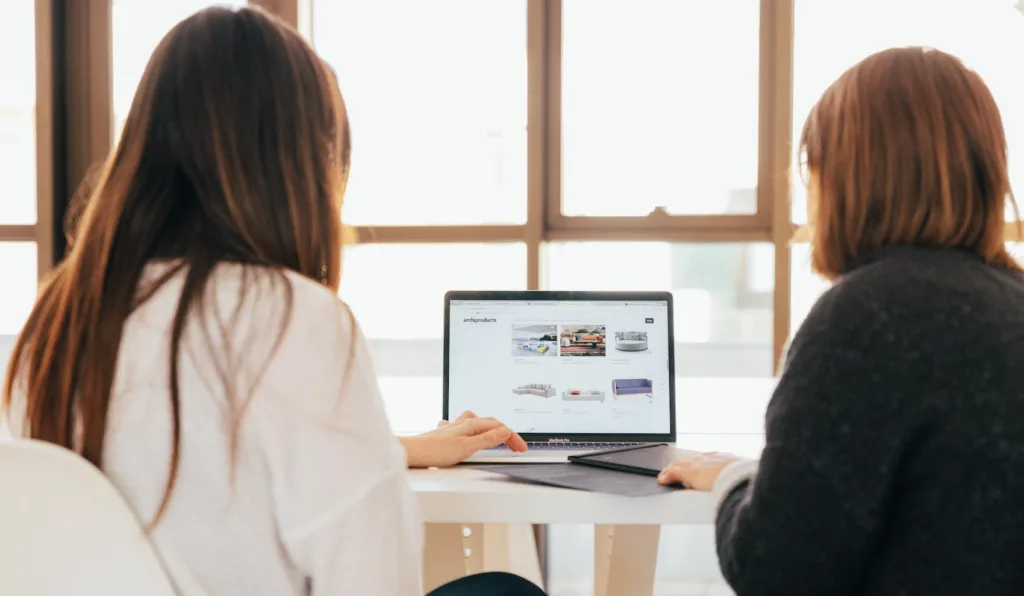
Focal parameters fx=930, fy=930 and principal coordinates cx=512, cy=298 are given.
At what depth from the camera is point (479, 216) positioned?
2.58 m

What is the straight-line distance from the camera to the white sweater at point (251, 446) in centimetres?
79

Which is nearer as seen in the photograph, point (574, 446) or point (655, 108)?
point (574, 446)

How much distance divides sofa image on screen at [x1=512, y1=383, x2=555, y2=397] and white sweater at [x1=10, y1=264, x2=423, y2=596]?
92 centimetres

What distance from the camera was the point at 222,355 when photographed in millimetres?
792

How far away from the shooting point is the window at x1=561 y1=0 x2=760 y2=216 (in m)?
2.54

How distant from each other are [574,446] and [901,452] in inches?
33.7

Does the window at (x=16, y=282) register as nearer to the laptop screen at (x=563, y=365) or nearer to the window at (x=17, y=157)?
the window at (x=17, y=157)

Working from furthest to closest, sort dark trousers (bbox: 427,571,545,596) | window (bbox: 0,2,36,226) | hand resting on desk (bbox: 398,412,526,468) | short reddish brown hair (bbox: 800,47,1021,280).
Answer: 1. window (bbox: 0,2,36,226)
2. hand resting on desk (bbox: 398,412,526,468)
3. dark trousers (bbox: 427,571,545,596)
4. short reddish brown hair (bbox: 800,47,1021,280)

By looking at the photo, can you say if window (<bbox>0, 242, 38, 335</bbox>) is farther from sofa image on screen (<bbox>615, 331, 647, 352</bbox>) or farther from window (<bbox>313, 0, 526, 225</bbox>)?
sofa image on screen (<bbox>615, 331, 647, 352</bbox>)

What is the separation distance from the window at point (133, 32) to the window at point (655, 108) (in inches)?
38.7

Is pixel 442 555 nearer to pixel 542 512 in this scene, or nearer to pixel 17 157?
pixel 542 512

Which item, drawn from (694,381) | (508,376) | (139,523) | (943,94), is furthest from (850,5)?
(139,523)

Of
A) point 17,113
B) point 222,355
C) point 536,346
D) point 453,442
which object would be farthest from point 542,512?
point 17,113

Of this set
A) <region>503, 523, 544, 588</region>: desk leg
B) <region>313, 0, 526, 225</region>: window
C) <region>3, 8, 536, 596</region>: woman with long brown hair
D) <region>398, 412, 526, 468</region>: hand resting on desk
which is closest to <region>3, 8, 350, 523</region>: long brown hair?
<region>3, 8, 536, 596</region>: woman with long brown hair
